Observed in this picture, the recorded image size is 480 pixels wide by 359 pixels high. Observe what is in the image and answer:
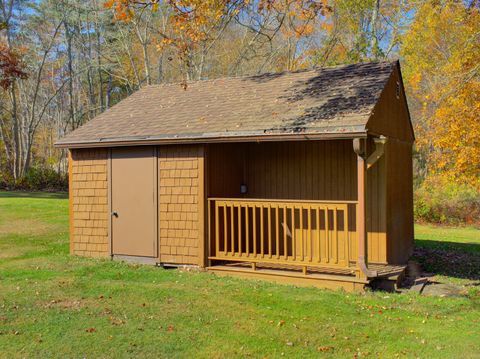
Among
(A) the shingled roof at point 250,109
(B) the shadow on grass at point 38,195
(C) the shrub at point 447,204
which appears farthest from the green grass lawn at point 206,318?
(B) the shadow on grass at point 38,195

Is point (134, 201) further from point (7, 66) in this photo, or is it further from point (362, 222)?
point (7, 66)

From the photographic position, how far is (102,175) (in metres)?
10.4

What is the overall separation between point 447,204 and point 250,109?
14790mm

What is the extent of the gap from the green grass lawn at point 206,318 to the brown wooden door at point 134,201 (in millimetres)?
582

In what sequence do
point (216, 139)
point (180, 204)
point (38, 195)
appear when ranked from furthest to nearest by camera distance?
point (38, 195), point (180, 204), point (216, 139)

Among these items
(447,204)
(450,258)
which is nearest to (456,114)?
(447,204)

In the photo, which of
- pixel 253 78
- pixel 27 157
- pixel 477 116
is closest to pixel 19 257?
pixel 253 78

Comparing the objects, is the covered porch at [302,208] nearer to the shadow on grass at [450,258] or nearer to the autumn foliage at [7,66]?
the shadow on grass at [450,258]

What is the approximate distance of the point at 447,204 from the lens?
70.4ft

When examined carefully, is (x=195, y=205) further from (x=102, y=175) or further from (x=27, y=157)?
(x=27, y=157)

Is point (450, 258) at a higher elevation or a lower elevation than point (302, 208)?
lower

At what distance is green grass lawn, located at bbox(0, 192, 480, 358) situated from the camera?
534cm

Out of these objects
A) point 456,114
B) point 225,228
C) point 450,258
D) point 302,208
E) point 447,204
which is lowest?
point 450,258

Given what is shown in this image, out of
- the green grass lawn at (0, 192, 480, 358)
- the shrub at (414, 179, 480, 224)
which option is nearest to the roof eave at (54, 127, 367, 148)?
the green grass lawn at (0, 192, 480, 358)
